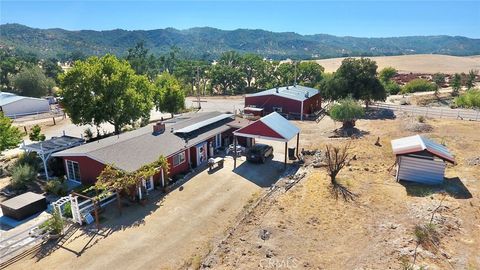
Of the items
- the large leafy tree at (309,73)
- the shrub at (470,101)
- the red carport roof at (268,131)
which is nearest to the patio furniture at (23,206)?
the red carport roof at (268,131)

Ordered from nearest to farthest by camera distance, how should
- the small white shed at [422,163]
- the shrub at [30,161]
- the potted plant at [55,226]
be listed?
the potted plant at [55,226] < the small white shed at [422,163] < the shrub at [30,161]

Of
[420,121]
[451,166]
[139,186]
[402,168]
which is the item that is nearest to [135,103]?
[139,186]

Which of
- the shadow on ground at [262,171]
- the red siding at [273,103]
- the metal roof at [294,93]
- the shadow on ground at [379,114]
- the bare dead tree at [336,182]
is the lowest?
the shadow on ground at [262,171]

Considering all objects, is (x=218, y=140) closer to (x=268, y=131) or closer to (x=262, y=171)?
(x=268, y=131)

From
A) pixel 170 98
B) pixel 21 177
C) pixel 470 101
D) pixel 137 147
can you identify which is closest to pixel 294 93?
pixel 170 98

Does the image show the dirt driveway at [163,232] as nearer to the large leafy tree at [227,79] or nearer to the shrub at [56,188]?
the shrub at [56,188]

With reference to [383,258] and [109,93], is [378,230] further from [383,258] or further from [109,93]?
[109,93]

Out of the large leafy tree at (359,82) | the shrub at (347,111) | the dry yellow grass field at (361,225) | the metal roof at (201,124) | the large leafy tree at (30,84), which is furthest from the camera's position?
the large leafy tree at (30,84)
